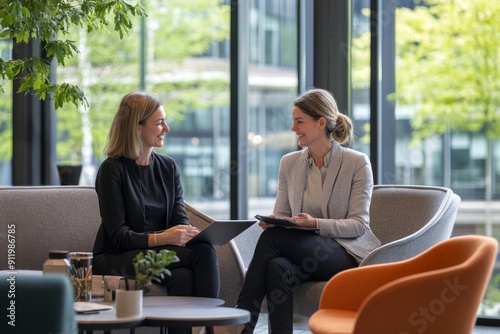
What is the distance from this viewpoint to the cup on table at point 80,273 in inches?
115

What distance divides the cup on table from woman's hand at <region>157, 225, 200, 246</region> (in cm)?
69

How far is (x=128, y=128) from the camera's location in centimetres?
382

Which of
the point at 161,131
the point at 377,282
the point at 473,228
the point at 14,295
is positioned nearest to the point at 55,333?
the point at 14,295

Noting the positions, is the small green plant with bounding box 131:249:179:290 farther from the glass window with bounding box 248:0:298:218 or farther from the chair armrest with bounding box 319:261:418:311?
the glass window with bounding box 248:0:298:218

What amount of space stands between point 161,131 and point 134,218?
0.43 m

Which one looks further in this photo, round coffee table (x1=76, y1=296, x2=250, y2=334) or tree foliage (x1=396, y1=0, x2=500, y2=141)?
tree foliage (x1=396, y1=0, x2=500, y2=141)

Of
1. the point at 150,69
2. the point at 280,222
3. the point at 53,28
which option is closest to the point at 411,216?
the point at 280,222

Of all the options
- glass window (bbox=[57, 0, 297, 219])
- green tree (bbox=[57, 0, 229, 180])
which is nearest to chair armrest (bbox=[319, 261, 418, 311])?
glass window (bbox=[57, 0, 297, 219])

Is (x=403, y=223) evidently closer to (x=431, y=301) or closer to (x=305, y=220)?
(x=305, y=220)

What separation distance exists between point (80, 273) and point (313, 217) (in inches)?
52.6

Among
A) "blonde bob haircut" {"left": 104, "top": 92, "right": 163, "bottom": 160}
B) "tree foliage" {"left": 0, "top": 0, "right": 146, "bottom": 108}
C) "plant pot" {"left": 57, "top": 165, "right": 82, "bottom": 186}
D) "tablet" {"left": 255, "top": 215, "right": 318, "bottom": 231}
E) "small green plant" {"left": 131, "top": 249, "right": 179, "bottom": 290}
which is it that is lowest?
"small green plant" {"left": 131, "top": 249, "right": 179, "bottom": 290}

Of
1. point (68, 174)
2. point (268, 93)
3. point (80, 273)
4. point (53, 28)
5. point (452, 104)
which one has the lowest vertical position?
point (80, 273)

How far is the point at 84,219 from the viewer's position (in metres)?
4.26

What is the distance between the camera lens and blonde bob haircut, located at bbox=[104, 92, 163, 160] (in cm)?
382
